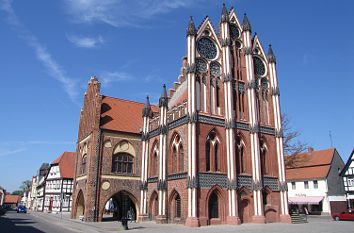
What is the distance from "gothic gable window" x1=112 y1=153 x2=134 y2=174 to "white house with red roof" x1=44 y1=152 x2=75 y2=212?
29.4m

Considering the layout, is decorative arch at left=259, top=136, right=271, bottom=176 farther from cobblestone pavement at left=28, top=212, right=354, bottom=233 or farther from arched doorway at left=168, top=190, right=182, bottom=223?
arched doorway at left=168, top=190, right=182, bottom=223

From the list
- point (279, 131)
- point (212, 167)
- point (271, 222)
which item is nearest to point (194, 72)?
point (212, 167)

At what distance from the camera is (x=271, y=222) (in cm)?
2997

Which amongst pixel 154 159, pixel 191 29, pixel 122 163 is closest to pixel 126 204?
pixel 122 163

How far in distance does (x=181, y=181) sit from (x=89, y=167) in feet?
34.7

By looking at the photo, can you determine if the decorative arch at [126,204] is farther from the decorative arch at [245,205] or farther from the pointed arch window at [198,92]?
the pointed arch window at [198,92]

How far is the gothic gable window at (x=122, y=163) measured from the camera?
3462cm

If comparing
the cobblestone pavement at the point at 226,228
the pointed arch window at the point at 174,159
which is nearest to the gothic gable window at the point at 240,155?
the cobblestone pavement at the point at 226,228

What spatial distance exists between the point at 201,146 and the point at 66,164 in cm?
4543

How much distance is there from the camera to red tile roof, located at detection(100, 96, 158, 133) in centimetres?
3581

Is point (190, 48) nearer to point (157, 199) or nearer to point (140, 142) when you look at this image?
point (140, 142)

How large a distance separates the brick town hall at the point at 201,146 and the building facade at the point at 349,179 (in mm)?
25370

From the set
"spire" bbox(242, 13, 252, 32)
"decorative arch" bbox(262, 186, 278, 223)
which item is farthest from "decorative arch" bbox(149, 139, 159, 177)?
"spire" bbox(242, 13, 252, 32)

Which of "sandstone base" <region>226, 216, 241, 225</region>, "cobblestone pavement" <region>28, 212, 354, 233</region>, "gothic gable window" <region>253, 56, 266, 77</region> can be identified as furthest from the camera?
"gothic gable window" <region>253, 56, 266, 77</region>
